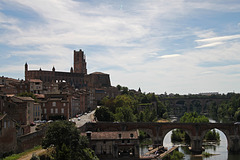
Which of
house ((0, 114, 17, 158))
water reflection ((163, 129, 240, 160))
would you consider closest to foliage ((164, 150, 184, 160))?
water reflection ((163, 129, 240, 160))

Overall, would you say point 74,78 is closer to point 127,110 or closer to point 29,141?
point 127,110

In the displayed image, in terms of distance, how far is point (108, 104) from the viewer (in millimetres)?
91562

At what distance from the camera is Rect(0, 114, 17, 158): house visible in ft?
101

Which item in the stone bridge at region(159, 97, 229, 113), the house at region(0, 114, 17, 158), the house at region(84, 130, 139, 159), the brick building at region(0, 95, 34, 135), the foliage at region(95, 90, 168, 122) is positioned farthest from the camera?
the stone bridge at region(159, 97, 229, 113)

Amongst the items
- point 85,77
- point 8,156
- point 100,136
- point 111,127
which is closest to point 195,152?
point 111,127

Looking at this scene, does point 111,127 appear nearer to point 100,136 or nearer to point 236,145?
point 100,136

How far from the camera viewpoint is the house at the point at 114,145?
4194cm

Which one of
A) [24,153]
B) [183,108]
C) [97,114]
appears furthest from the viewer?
[183,108]

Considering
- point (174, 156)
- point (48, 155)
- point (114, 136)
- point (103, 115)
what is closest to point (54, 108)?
point (103, 115)

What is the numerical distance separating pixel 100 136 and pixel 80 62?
118 meters

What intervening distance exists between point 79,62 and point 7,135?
128296 millimetres

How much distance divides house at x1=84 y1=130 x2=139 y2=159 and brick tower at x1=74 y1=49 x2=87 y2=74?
117 m

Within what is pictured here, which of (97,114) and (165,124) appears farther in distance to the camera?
(97,114)

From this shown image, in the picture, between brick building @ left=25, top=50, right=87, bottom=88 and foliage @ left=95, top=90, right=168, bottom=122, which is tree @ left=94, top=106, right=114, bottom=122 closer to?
foliage @ left=95, top=90, right=168, bottom=122
